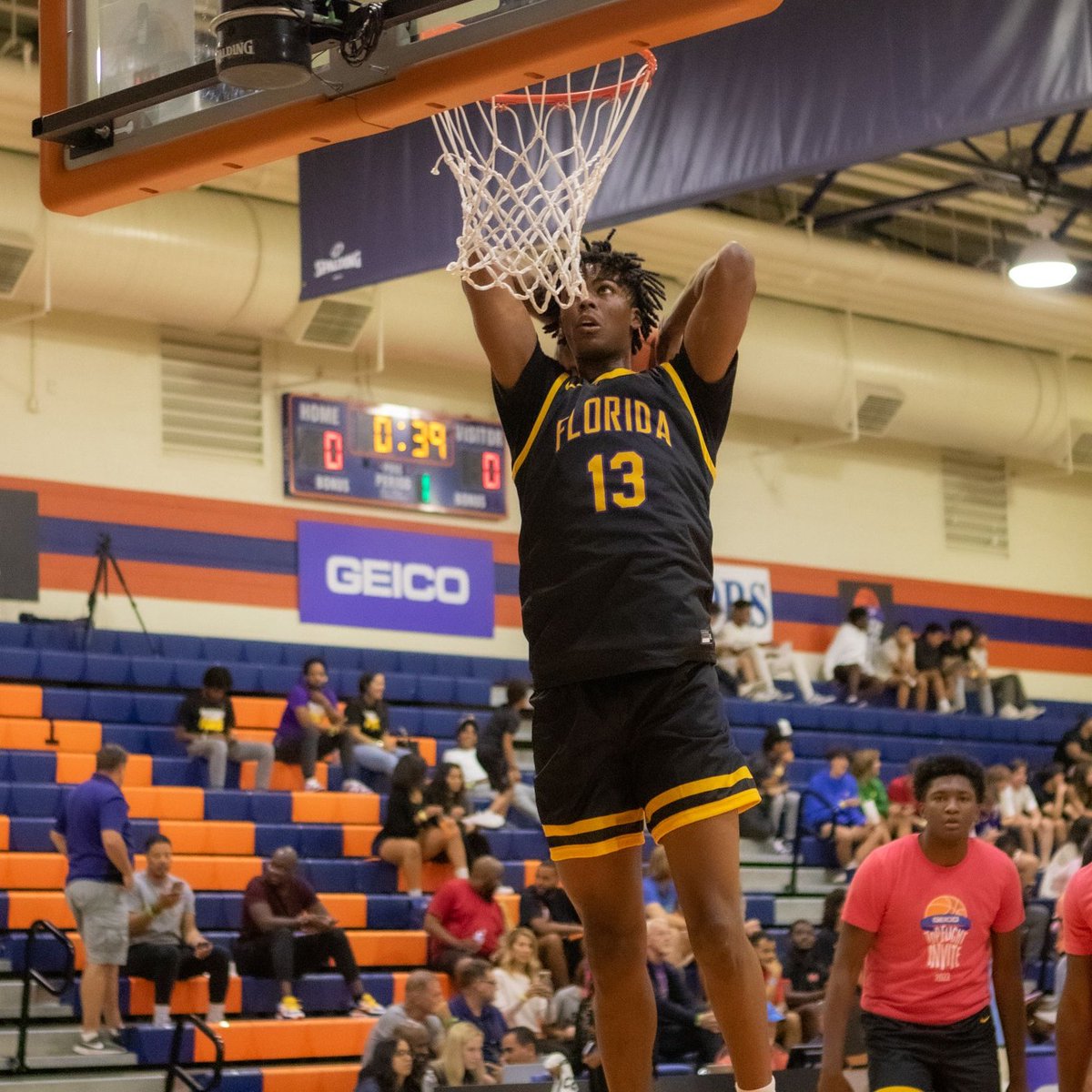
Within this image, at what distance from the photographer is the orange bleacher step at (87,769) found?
1226 centimetres

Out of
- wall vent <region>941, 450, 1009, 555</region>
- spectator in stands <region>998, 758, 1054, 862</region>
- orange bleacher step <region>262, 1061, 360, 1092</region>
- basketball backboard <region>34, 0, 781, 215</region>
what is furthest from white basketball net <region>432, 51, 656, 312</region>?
wall vent <region>941, 450, 1009, 555</region>

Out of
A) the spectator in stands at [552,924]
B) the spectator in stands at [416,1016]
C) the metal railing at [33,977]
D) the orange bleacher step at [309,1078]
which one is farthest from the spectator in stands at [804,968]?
the metal railing at [33,977]

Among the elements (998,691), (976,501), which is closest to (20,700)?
(998,691)

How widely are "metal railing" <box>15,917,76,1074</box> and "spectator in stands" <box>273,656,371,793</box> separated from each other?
3.07 meters

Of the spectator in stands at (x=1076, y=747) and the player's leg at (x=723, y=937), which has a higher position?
the spectator in stands at (x=1076, y=747)

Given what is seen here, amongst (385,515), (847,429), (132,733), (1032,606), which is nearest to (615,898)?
(132,733)

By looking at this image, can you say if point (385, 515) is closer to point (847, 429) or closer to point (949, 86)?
point (847, 429)

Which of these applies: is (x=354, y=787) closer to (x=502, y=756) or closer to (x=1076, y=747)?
(x=502, y=756)

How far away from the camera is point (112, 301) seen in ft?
46.7

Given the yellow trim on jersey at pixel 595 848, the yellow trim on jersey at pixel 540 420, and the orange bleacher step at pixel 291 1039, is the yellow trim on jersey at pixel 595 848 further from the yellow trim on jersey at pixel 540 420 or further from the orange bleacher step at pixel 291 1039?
the orange bleacher step at pixel 291 1039

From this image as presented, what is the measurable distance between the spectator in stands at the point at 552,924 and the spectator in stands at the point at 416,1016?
1542 mm

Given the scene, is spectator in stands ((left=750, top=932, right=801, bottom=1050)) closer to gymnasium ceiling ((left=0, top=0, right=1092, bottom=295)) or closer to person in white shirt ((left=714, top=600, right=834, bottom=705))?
gymnasium ceiling ((left=0, top=0, right=1092, bottom=295))

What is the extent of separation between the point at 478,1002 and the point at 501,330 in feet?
21.5

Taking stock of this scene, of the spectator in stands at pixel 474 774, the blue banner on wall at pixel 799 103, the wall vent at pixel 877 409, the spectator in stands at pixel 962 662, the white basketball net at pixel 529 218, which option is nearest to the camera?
the white basketball net at pixel 529 218
